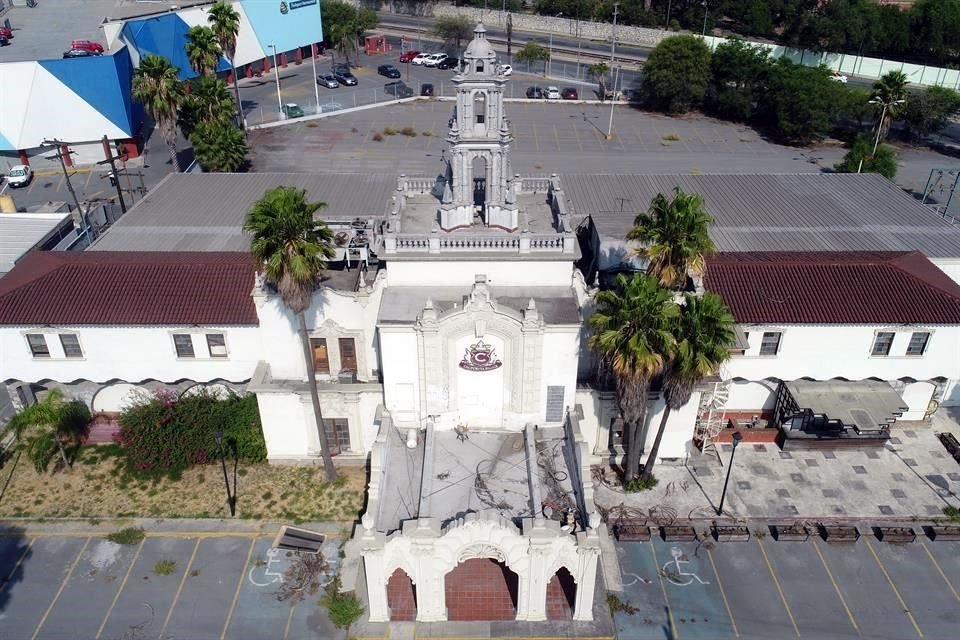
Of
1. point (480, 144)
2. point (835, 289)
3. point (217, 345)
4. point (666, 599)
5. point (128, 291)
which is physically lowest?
point (666, 599)

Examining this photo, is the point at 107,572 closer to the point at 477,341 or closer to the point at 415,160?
the point at 477,341

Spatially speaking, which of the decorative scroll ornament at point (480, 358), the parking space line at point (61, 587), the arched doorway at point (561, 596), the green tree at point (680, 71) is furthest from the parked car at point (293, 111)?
the arched doorway at point (561, 596)

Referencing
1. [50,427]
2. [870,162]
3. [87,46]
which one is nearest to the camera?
[50,427]

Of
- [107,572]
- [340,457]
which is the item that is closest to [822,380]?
[340,457]

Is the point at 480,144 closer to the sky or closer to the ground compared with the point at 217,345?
closer to the sky

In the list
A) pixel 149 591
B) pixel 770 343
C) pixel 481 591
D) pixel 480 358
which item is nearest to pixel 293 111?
pixel 480 358

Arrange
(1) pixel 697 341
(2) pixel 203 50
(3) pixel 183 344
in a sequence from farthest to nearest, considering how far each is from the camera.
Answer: (2) pixel 203 50, (3) pixel 183 344, (1) pixel 697 341

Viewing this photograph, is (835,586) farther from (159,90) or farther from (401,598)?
(159,90)
